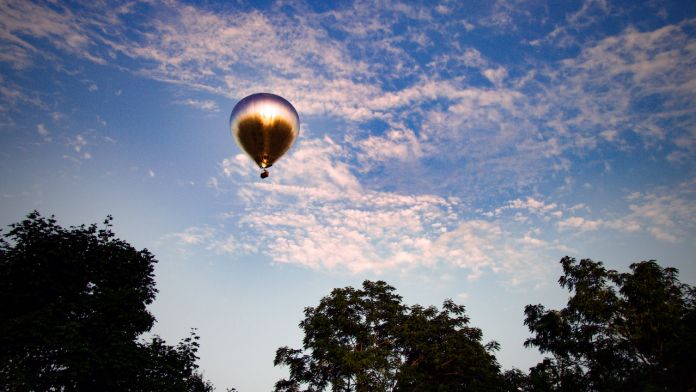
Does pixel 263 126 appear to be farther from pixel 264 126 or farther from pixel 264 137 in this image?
pixel 264 137

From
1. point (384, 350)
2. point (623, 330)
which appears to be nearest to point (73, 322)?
point (384, 350)

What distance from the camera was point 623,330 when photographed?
22.0m

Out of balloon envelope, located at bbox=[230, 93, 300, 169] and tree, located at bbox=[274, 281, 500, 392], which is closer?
balloon envelope, located at bbox=[230, 93, 300, 169]

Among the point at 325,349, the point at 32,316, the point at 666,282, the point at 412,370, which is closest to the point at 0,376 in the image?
the point at 32,316

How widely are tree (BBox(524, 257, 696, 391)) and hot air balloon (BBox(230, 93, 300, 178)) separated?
20.4 m

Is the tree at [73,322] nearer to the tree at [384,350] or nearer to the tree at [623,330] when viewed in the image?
the tree at [384,350]

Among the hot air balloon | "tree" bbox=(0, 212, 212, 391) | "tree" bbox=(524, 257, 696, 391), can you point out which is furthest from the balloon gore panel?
"tree" bbox=(524, 257, 696, 391)

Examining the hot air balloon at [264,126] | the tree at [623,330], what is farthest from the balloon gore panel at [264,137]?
the tree at [623,330]

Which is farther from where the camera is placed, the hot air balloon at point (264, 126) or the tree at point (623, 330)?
the tree at point (623, 330)

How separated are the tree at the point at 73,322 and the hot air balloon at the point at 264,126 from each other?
10279 mm

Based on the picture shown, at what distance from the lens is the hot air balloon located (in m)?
13.1

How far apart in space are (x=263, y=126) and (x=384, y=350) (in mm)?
17564

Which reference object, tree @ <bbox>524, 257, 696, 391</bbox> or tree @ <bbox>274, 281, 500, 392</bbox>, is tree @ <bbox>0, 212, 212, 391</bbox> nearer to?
tree @ <bbox>274, 281, 500, 392</bbox>

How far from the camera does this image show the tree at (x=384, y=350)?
2308 centimetres
